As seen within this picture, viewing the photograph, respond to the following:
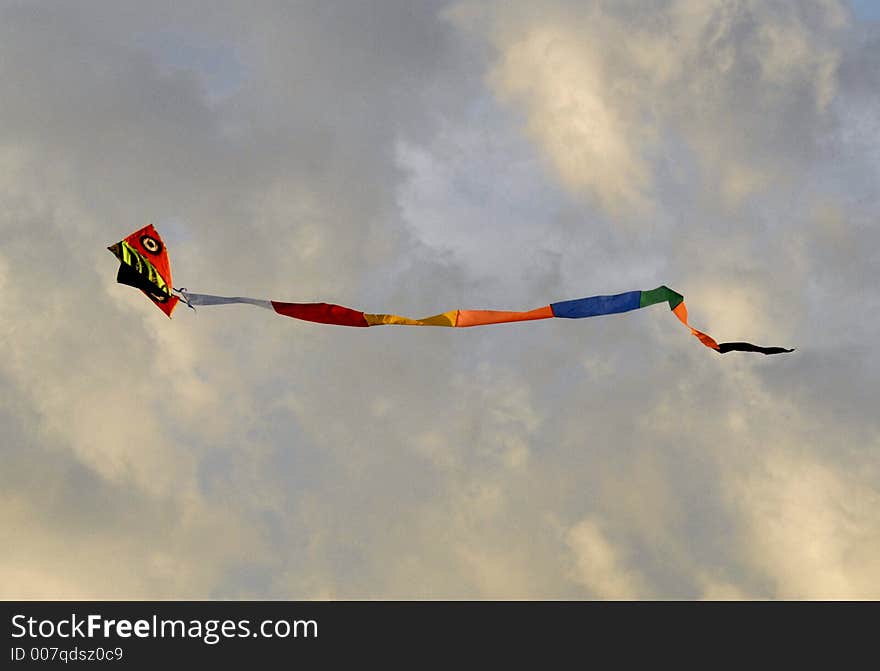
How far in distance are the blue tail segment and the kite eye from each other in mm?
17135

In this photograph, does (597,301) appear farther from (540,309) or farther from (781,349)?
(781,349)

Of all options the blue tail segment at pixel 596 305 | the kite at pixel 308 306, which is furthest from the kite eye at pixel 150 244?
the blue tail segment at pixel 596 305

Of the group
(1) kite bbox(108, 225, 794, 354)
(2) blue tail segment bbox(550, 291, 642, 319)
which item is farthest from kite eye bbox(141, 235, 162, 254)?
(2) blue tail segment bbox(550, 291, 642, 319)

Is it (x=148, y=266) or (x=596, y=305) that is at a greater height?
(x=148, y=266)

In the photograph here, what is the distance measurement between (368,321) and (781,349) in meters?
17.4

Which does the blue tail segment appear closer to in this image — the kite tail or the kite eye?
the kite tail

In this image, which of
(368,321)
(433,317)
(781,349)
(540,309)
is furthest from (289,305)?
(781,349)

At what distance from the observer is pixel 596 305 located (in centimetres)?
A: 4941

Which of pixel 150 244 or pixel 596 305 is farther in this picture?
pixel 596 305

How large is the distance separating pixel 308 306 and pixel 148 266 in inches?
273

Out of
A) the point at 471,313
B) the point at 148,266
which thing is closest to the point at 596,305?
the point at 471,313

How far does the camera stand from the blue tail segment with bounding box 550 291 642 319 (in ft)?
160

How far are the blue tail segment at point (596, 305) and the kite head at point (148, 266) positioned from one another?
655 inches

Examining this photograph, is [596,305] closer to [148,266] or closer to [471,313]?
[471,313]
